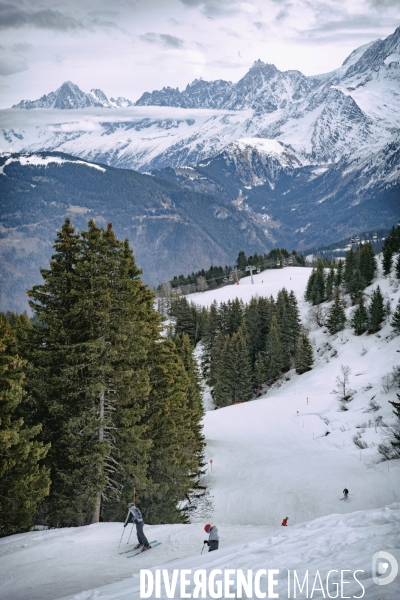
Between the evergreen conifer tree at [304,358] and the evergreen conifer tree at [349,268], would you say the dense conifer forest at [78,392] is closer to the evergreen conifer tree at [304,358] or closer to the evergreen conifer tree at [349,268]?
the evergreen conifer tree at [304,358]

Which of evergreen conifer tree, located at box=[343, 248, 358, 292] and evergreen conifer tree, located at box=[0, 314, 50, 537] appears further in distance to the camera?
evergreen conifer tree, located at box=[343, 248, 358, 292]

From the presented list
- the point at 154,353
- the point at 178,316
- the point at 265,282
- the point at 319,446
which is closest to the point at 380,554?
the point at 154,353

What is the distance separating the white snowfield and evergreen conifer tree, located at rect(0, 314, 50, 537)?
53.6 inches

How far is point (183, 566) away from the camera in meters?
13.0

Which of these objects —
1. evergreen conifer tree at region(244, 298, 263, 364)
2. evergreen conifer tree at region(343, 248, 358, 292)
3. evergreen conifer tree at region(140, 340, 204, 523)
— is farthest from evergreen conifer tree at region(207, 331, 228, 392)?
evergreen conifer tree at region(140, 340, 204, 523)

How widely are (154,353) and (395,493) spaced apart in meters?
18.3

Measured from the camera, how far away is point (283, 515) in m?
30.1


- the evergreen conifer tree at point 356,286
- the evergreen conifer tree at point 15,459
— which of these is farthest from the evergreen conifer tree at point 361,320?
the evergreen conifer tree at point 15,459

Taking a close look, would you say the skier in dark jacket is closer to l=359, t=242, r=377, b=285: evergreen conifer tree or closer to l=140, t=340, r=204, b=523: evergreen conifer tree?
l=140, t=340, r=204, b=523: evergreen conifer tree

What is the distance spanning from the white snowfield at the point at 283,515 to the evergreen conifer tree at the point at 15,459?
1.36 meters

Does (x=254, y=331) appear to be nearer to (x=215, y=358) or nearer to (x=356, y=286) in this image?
(x=215, y=358)

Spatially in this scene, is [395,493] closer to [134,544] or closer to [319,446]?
[319,446]

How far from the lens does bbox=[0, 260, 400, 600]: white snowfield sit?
37.3 feet

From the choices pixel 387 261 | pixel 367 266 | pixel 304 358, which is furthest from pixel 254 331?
pixel 387 261
